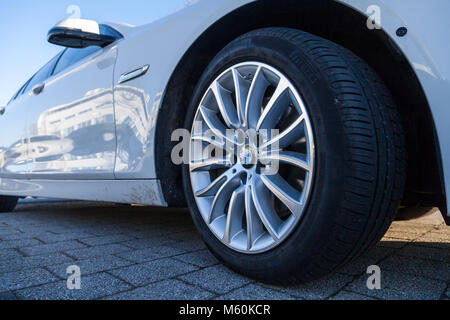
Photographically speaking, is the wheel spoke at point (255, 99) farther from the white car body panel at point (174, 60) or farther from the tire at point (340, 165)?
the white car body panel at point (174, 60)

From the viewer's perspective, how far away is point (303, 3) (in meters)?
1.29

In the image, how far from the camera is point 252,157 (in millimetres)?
1280

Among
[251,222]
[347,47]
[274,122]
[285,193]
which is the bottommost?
[251,222]

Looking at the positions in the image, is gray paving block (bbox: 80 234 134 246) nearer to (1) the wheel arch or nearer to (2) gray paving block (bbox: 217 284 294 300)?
(1) the wheel arch

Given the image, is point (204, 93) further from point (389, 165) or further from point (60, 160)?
point (60, 160)

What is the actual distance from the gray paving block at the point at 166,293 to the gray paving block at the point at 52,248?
0.84 m

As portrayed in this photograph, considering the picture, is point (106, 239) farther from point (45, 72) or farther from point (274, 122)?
point (45, 72)

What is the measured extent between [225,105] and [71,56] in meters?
1.86

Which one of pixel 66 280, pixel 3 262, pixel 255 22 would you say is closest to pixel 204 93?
pixel 255 22

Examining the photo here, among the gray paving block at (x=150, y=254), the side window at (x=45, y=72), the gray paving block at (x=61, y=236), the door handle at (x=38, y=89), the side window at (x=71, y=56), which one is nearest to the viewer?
the gray paving block at (x=150, y=254)

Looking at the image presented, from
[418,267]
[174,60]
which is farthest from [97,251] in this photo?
[418,267]

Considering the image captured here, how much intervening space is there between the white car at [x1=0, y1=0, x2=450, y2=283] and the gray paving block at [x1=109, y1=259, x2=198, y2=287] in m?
0.17

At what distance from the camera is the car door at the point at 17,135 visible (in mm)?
2789

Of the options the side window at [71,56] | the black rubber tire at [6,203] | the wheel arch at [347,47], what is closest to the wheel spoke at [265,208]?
the wheel arch at [347,47]
